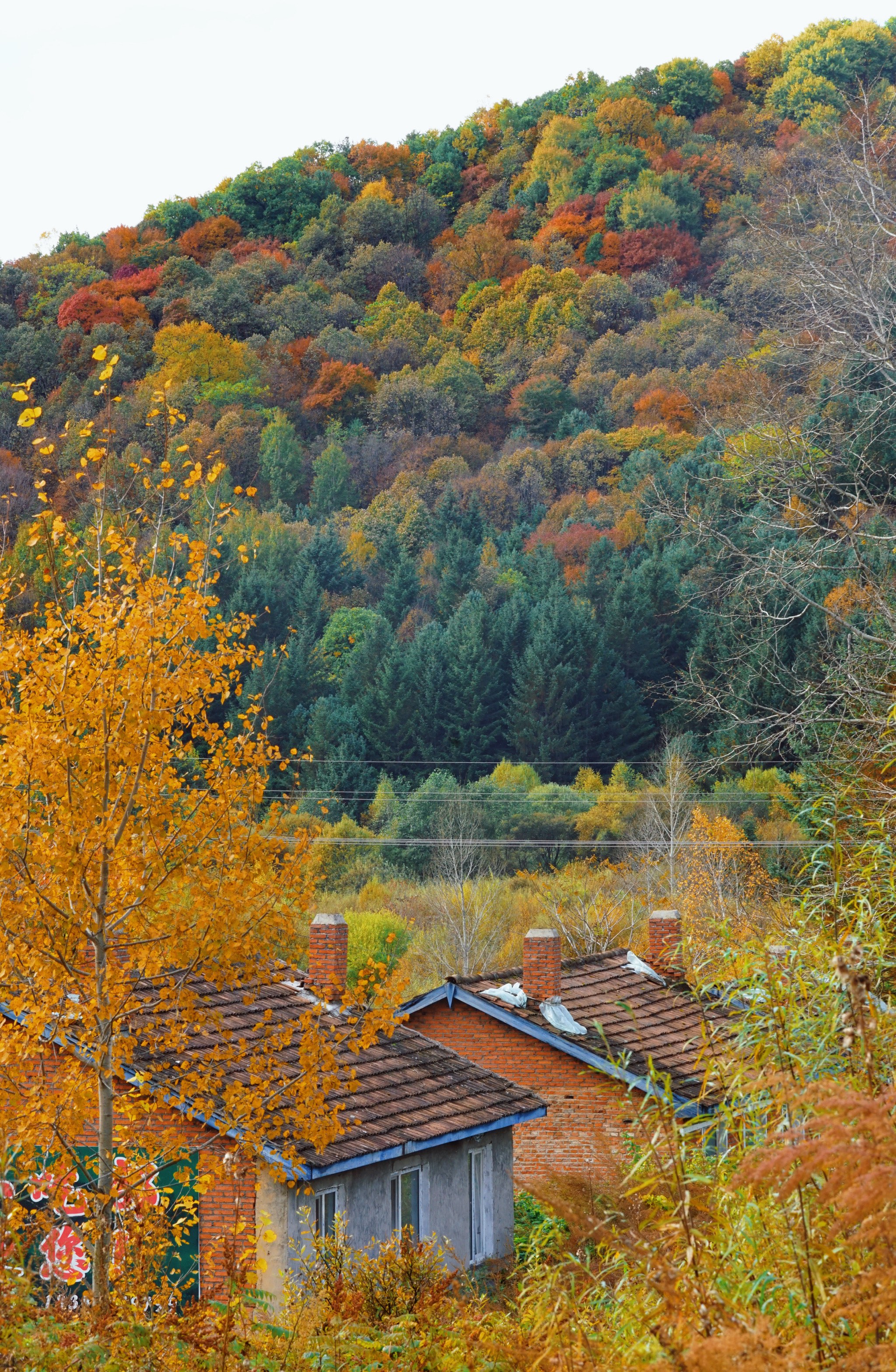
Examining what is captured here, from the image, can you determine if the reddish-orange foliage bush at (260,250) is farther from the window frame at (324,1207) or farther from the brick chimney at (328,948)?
the window frame at (324,1207)

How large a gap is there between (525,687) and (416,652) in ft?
15.8

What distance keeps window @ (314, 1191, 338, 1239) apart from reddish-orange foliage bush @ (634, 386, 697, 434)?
66405 millimetres

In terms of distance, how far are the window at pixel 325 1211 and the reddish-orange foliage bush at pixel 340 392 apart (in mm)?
81956

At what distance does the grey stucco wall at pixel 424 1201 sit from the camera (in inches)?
573

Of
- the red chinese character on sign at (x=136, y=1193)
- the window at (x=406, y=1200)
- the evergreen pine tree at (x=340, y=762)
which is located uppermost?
the red chinese character on sign at (x=136, y=1193)

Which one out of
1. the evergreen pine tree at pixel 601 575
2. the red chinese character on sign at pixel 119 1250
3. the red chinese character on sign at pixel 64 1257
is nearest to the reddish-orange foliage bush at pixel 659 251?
the evergreen pine tree at pixel 601 575

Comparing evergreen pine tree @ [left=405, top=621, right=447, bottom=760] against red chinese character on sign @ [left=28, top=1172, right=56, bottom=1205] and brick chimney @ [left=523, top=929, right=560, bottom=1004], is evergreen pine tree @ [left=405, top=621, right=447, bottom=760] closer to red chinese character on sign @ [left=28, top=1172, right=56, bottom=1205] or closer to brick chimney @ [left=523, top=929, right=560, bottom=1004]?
brick chimney @ [left=523, top=929, right=560, bottom=1004]

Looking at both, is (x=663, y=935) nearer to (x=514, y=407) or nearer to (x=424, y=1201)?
(x=424, y=1201)

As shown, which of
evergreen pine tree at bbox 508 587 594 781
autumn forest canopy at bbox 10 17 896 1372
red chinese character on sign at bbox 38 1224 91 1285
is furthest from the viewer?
evergreen pine tree at bbox 508 587 594 781

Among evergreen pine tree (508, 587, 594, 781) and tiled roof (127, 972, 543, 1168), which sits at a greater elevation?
tiled roof (127, 972, 543, 1168)

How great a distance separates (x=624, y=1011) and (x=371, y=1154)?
25.2 ft

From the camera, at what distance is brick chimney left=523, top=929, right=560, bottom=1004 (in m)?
20.8

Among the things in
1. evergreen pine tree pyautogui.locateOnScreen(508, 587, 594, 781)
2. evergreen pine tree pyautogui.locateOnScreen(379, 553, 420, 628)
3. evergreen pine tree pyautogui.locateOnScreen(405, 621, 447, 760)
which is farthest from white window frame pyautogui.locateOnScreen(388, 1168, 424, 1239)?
evergreen pine tree pyautogui.locateOnScreen(379, 553, 420, 628)

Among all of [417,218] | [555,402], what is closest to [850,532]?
[555,402]
